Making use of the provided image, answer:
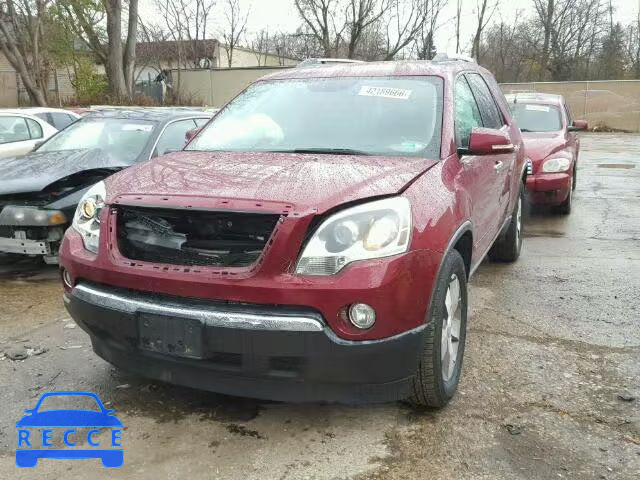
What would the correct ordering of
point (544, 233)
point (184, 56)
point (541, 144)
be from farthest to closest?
point (184, 56) → point (541, 144) → point (544, 233)

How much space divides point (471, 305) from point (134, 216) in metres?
2.75

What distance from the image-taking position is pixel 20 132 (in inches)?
355

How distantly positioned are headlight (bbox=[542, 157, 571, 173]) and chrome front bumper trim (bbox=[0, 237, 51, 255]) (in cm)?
575

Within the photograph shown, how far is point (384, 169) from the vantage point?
2859 millimetres

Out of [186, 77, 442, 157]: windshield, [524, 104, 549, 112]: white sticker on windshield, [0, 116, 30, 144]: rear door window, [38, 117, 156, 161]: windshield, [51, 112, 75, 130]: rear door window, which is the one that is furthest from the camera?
[51, 112, 75, 130]: rear door window

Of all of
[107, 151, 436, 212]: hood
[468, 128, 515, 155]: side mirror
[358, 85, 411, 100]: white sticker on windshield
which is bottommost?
[107, 151, 436, 212]: hood

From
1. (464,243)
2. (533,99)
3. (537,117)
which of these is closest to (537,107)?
(537,117)

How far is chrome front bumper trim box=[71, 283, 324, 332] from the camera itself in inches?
91.3

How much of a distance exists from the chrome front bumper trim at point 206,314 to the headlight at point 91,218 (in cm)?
30

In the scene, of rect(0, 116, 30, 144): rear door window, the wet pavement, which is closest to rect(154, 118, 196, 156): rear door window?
the wet pavement

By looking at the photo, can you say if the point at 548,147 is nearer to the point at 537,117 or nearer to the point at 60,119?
the point at 537,117

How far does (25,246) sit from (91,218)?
2.36m

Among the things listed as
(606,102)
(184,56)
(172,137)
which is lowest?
(172,137)

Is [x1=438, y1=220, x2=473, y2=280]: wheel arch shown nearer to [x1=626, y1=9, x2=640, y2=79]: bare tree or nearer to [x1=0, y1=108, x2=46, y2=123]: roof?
[x1=0, y1=108, x2=46, y2=123]: roof
